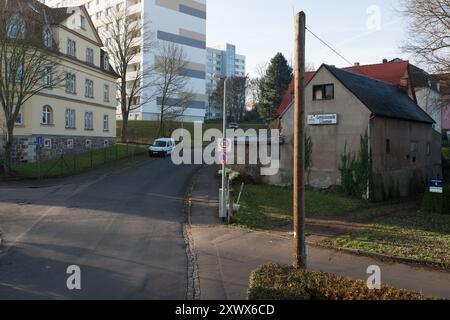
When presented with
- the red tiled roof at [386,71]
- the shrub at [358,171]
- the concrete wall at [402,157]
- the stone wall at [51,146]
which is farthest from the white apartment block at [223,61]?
the shrub at [358,171]

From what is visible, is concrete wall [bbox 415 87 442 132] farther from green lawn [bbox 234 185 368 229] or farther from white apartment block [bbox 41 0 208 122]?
white apartment block [bbox 41 0 208 122]

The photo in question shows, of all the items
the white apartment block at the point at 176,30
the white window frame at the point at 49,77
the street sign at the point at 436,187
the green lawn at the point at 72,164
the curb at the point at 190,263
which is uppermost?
the white apartment block at the point at 176,30

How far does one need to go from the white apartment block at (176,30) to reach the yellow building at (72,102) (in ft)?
69.3

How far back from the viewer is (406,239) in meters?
13.9

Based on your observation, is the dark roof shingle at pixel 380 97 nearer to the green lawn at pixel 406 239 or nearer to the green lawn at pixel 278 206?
the green lawn at pixel 278 206

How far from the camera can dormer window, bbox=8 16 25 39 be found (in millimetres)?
26031

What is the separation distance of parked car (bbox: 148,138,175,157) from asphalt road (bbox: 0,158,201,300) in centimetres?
1633

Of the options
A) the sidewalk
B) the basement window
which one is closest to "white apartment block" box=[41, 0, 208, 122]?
the basement window

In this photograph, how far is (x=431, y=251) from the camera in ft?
40.2

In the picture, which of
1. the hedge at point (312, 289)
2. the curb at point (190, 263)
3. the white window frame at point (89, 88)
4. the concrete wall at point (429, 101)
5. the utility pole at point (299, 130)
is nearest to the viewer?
the hedge at point (312, 289)

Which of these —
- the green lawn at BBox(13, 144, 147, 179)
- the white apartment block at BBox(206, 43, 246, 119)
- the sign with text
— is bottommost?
the green lawn at BBox(13, 144, 147, 179)

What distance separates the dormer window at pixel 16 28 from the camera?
85.4 ft
